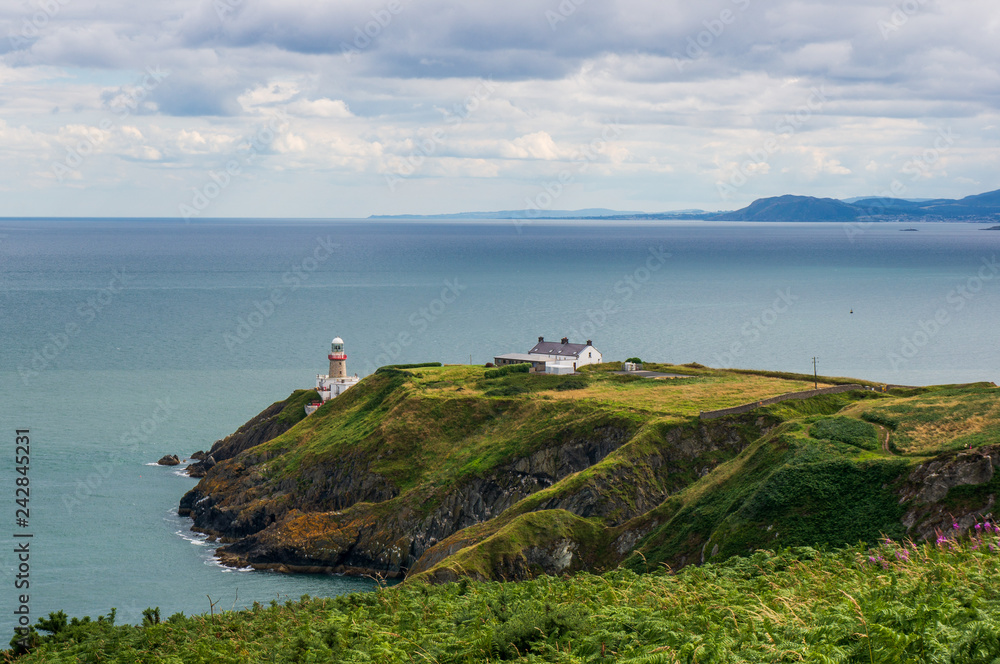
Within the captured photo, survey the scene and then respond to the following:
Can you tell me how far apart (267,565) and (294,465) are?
17382 millimetres

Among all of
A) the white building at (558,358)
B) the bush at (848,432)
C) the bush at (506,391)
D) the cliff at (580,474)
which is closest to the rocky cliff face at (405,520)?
the cliff at (580,474)

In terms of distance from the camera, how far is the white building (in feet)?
348

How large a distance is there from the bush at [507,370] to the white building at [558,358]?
1618mm

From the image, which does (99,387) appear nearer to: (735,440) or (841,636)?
(735,440)

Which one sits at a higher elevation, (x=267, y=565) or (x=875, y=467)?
(x=875, y=467)

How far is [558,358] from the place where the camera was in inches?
4407

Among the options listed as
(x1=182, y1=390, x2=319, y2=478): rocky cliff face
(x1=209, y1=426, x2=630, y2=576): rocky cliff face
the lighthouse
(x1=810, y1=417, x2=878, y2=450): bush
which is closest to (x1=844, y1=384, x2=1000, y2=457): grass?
(x1=810, y1=417, x2=878, y2=450): bush

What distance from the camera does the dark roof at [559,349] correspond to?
114312 millimetres

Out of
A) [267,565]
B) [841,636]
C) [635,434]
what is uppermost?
[841,636]

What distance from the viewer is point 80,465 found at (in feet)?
338

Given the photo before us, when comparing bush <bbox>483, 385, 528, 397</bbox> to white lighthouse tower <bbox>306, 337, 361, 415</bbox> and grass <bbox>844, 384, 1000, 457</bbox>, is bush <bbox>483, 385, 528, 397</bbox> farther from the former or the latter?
grass <bbox>844, 384, 1000, 457</bbox>

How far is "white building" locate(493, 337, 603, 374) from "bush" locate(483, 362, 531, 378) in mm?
1618

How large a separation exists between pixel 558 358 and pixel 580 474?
40.7 metres

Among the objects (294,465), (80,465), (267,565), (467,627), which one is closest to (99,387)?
(80,465)
